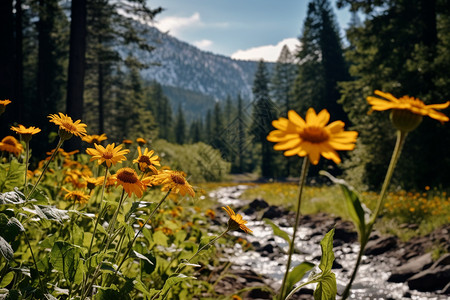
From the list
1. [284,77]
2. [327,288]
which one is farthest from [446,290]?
[284,77]

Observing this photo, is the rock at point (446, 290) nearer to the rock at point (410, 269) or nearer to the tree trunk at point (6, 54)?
the rock at point (410, 269)

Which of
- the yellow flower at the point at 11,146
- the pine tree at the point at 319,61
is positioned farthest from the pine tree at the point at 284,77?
the yellow flower at the point at 11,146

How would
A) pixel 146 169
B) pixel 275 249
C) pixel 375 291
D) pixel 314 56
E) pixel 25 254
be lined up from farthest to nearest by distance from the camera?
pixel 314 56
pixel 275 249
pixel 375 291
pixel 25 254
pixel 146 169

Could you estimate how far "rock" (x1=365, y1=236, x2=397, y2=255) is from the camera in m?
5.47

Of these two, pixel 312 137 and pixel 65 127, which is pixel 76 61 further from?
pixel 312 137

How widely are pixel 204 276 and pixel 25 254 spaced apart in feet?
6.08

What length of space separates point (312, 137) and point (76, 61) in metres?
6.81

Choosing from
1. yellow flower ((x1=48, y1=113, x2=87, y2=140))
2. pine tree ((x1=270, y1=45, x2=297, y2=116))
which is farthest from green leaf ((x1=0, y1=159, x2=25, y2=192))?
pine tree ((x1=270, y1=45, x2=297, y2=116))

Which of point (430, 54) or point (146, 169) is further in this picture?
point (430, 54)

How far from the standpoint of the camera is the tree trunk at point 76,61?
642cm

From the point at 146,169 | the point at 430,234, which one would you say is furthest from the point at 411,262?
the point at 146,169

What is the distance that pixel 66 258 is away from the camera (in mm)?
1105

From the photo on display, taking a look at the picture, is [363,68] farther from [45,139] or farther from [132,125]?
[132,125]

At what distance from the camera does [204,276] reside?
3.23 m
